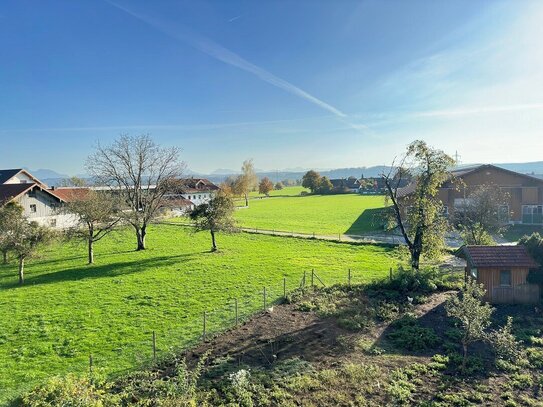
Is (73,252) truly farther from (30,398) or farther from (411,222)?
(411,222)

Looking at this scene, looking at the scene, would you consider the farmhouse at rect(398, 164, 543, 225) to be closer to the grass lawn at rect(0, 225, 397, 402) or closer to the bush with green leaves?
the grass lawn at rect(0, 225, 397, 402)

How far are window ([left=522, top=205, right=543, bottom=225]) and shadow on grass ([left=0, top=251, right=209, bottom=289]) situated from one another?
44.9m

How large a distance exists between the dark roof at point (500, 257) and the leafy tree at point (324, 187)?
382ft

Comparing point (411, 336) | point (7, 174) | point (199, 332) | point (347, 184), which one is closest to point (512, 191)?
point (411, 336)

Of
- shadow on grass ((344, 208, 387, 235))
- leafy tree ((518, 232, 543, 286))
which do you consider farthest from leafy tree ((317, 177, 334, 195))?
leafy tree ((518, 232, 543, 286))

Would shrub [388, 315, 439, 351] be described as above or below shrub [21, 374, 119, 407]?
below

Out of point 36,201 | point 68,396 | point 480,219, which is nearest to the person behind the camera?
point 68,396

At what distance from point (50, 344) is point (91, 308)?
4.85 metres

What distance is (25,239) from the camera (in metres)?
27.1

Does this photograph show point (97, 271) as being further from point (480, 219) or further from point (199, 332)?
point (480, 219)

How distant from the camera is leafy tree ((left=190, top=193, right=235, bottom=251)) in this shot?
1426 inches

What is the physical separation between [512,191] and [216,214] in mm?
41592

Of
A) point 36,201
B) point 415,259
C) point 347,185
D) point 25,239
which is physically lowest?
point 415,259

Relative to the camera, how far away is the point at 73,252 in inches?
1521
